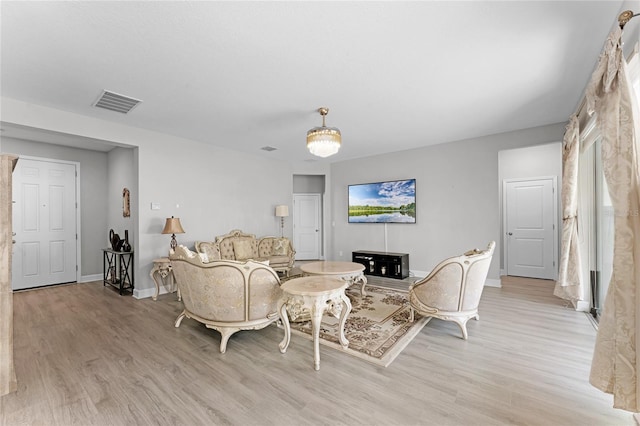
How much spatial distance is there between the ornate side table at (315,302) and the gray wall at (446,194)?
3.58 m

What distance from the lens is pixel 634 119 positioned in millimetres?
1548

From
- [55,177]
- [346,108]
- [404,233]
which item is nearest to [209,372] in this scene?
[346,108]

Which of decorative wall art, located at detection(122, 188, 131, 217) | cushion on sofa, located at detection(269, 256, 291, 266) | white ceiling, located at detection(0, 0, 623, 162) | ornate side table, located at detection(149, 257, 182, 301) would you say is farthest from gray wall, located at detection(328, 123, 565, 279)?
decorative wall art, located at detection(122, 188, 131, 217)

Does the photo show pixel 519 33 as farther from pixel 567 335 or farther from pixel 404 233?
pixel 404 233

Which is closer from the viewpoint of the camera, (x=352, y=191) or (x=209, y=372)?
(x=209, y=372)

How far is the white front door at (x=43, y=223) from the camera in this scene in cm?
491

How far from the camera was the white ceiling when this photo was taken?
77.0 inches

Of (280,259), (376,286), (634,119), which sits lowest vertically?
(376,286)

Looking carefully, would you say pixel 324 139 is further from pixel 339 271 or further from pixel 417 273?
pixel 417 273

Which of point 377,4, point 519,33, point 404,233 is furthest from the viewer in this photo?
point 404,233

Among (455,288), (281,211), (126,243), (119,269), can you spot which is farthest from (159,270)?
(455,288)

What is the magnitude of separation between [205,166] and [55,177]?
2888mm

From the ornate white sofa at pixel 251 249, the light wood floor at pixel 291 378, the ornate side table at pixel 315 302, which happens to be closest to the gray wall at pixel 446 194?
the ornate white sofa at pixel 251 249

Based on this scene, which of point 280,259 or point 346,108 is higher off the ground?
point 346,108
